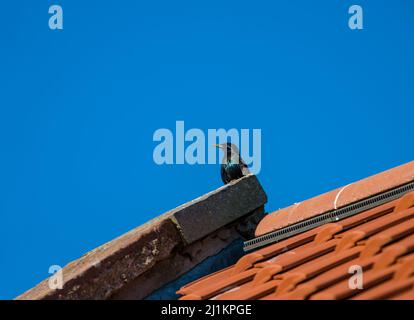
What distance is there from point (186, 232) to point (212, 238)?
0.93ft

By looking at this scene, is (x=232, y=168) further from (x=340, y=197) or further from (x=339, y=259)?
(x=339, y=259)

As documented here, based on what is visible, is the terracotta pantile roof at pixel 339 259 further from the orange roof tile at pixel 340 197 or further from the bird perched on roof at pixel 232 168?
the bird perched on roof at pixel 232 168

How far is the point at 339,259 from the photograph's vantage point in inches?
121

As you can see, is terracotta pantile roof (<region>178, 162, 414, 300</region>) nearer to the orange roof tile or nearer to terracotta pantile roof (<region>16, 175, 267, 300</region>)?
the orange roof tile

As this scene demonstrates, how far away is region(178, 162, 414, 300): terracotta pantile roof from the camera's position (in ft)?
8.74

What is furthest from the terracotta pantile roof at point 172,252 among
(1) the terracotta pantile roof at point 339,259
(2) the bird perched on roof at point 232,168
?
(1) the terracotta pantile roof at point 339,259

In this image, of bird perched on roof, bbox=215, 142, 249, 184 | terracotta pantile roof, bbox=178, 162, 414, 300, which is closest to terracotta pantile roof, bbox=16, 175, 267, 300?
bird perched on roof, bbox=215, 142, 249, 184

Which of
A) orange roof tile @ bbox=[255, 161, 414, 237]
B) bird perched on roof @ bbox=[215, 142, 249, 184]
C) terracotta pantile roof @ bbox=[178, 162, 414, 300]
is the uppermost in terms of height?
bird perched on roof @ bbox=[215, 142, 249, 184]

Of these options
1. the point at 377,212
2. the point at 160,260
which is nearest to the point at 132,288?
the point at 160,260

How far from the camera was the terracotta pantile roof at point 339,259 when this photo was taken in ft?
8.74

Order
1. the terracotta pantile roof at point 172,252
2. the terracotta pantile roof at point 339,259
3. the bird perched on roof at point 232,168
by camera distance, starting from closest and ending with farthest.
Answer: the terracotta pantile roof at point 339,259 < the terracotta pantile roof at point 172,252 < the bird perched on roof at point 232,168

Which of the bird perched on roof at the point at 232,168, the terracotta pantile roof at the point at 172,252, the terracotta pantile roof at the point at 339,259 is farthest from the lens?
the bird perched on roof at the point at 232,168

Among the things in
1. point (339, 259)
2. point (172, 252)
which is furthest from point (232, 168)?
point (339, 259)

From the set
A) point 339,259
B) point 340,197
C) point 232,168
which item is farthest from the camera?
point 232,168
